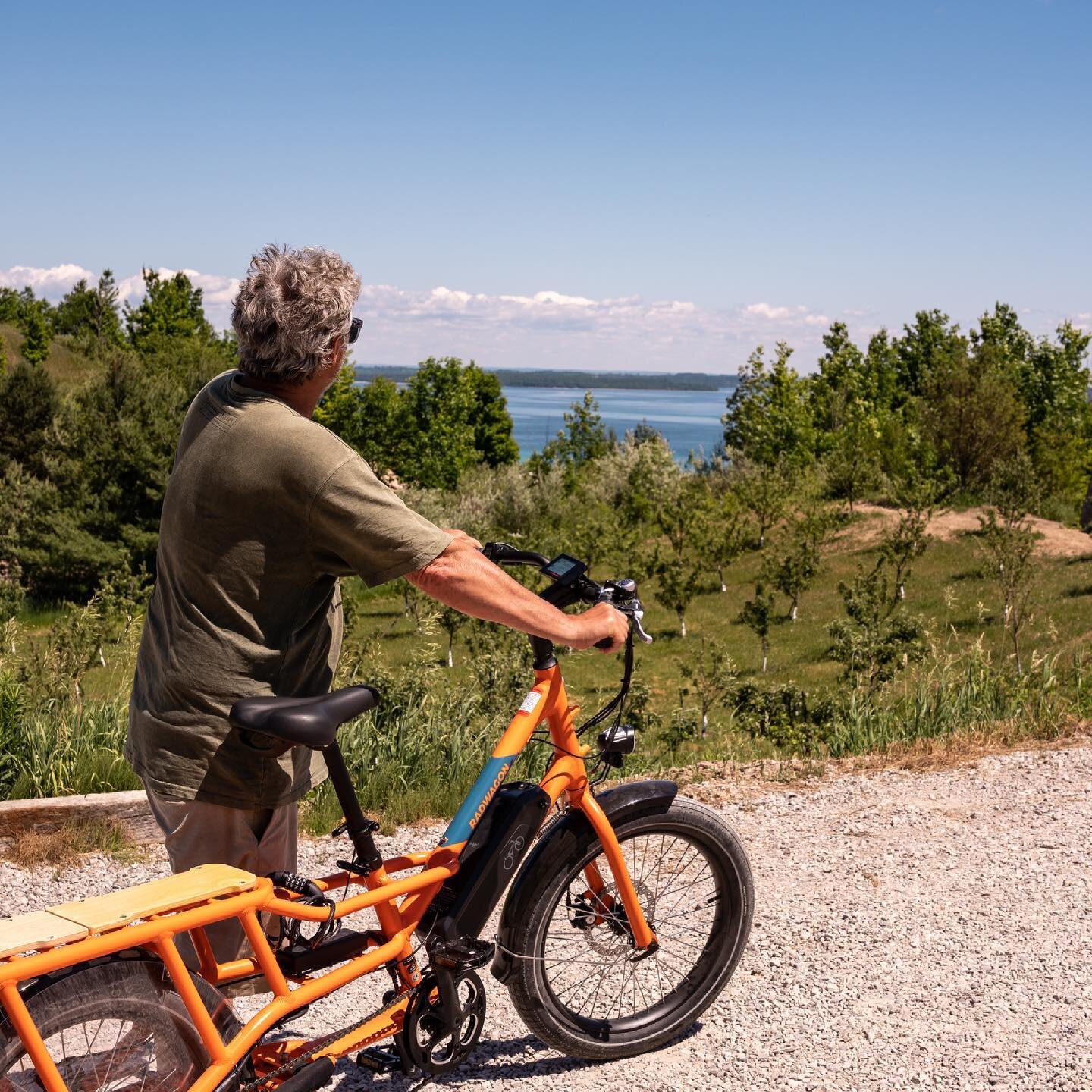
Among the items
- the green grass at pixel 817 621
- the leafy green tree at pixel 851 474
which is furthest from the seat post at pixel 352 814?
the leafy green tree at pixel 851 474

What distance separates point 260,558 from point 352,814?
2.20ft

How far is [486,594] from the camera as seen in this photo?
274 cm

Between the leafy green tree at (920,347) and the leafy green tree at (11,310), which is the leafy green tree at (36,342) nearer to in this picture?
the leafy green tree at (11,310)

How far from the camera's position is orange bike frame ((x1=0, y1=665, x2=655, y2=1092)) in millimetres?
2248

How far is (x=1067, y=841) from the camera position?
17.4 feet

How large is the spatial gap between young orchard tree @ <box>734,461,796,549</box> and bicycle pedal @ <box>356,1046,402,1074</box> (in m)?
30.0

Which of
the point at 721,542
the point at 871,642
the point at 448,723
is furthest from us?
the point at 721,542

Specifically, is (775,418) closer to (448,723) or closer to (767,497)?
(767,497)

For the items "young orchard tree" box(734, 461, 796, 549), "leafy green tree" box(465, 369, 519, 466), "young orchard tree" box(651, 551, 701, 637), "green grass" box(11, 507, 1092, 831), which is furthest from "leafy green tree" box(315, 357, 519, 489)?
"green grass" box(11, 507, 1092, 831)

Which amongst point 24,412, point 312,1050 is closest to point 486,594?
point 312,1050

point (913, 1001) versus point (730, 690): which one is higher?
point (913, 1001)

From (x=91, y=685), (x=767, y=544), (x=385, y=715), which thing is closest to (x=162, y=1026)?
(x=385, y=715)

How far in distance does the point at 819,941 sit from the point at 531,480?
46.2m

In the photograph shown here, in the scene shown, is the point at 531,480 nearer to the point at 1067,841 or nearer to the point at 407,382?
the point at 407,382
